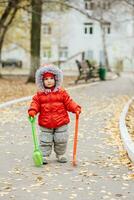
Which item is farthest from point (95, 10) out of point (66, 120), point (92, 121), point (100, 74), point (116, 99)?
point (66, 120)

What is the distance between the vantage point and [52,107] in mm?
9164

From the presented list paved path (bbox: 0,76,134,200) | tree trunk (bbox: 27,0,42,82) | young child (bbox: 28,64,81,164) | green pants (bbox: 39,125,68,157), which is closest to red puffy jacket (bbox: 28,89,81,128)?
young child (bbox: 28,64,81,164)

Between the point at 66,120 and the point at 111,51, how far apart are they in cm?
6209

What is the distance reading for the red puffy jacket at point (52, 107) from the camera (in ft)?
30.0

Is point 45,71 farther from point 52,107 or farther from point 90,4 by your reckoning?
point 90,4

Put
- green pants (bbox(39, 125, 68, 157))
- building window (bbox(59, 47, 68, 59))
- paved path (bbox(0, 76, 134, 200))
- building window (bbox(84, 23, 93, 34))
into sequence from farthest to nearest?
building window (bbox(59, 47, 68, 59)), building window (bbox(84, 23, 93, 34)), green pants (bbox(39, 125, 68, 157)), paved path (bbox(0, 76, 134, 200))

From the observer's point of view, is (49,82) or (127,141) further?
(127,141)

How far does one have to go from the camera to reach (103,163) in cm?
927

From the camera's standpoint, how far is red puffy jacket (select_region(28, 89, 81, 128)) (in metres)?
9.16

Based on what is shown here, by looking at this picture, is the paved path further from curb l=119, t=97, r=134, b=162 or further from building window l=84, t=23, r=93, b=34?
building window l=84, t=23, r=93, b=34

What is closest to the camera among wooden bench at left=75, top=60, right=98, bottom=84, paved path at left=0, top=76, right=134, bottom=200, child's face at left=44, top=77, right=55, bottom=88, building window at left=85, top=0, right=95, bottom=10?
paved path at left=0, top=76, right=134, bottom=200

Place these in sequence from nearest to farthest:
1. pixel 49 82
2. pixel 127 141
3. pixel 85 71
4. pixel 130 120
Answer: pixel 49 82 → pixel 127 141 → pixel 130 120 → pixel 85 71

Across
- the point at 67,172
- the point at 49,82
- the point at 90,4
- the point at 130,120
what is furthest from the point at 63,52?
the point at 67,172

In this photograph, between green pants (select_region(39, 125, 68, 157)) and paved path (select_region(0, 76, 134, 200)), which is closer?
paved path (select_region(0, 76, 134, 200))
